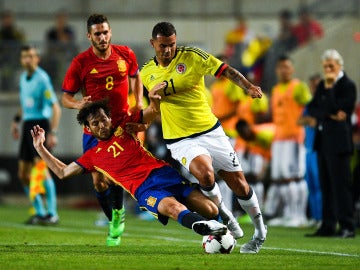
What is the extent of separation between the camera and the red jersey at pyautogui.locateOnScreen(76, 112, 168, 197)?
10.6 metres

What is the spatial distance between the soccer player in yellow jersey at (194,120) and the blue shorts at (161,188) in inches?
17.1

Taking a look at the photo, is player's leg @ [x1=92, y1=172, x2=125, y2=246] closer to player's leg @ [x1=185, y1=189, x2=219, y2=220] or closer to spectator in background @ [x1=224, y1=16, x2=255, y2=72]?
player's leg @ [x1=185, y1=189, x2=219, y2=220]

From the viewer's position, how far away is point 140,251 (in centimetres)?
1087

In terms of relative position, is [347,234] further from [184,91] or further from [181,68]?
[181,68]

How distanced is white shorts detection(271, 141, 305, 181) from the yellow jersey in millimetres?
6177

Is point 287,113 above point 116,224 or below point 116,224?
above

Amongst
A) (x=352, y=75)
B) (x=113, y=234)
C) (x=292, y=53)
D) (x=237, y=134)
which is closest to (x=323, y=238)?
(x=113, y=234)

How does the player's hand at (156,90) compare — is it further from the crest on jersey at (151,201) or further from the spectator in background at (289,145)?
the spectator in background at (289,145)

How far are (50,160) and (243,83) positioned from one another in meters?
1.95

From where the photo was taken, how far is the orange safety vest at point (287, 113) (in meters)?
17.1

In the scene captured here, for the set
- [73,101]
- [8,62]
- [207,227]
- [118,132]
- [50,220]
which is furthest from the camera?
[8,62]

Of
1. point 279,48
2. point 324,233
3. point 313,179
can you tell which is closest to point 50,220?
point 313,179

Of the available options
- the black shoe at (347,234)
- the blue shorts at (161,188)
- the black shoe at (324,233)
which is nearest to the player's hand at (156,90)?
the blue shorts at (161,188)

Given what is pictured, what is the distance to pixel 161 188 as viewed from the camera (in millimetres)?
10414
